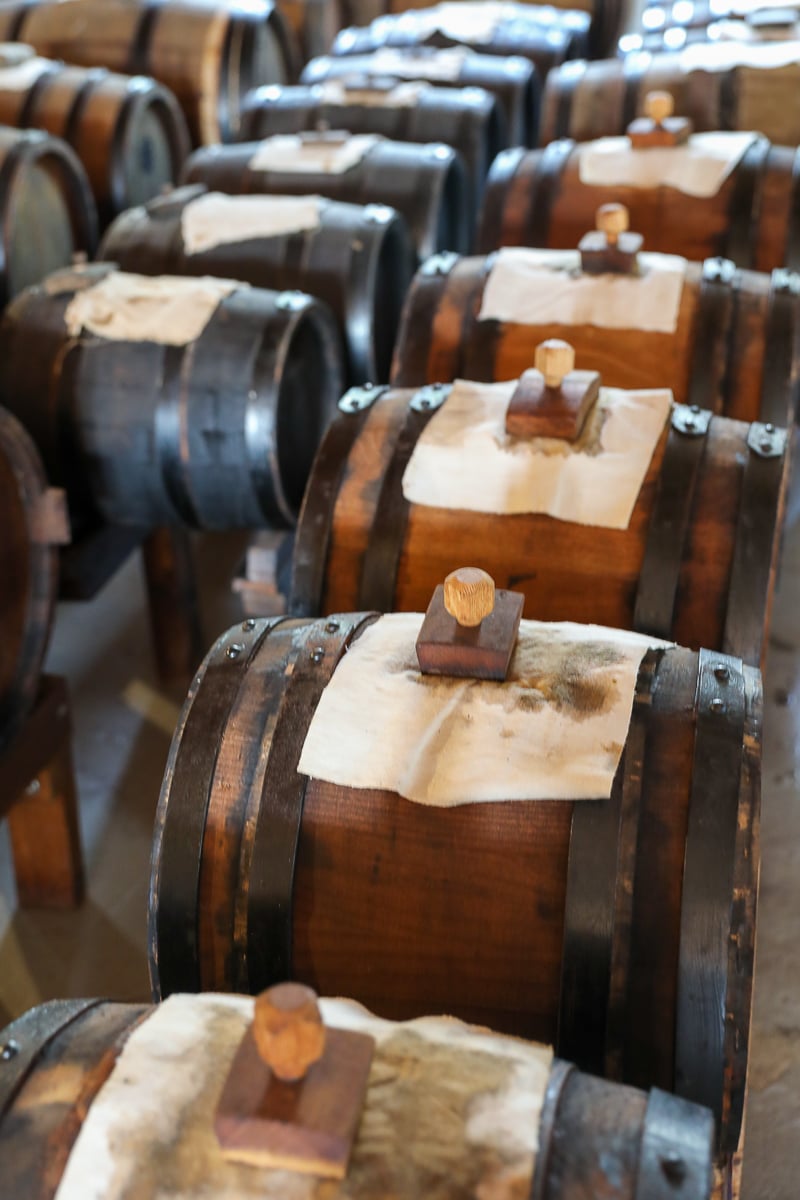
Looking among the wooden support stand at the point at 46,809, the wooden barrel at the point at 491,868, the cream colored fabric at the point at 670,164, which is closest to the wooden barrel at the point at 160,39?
the cream colored fabric at the point at 670,164

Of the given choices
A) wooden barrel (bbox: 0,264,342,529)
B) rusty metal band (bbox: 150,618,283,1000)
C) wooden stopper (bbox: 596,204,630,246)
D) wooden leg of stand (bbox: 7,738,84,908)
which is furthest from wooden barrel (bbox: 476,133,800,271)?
→ rusty metal band (bbox: 150,618,283,1000)

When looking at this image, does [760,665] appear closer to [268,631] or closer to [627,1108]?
[268,631]

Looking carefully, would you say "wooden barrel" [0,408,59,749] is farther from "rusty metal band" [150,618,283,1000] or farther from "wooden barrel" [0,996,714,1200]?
"wooden barrel" [0,996,714,1200]

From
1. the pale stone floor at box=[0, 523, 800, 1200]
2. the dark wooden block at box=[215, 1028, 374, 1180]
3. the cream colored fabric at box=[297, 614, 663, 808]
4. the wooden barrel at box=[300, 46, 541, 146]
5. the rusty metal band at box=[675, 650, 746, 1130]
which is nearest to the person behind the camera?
the dark wooden block at box=[215, 1028, 374, 1180]

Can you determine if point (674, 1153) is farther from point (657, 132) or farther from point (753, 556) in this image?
point (657, 132)

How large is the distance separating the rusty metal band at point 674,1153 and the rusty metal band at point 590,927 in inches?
10.5

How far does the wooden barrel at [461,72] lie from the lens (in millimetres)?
5488

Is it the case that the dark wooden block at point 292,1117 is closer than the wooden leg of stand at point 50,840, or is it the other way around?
the dark wooden block at point 292,1117

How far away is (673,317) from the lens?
9.32ft

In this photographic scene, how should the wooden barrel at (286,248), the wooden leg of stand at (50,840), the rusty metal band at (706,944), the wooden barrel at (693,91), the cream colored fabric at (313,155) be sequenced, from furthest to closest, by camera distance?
1. the wooden barrel at (693,91)
2. the cream colored fabric at (313,155)
3. the wooden barrel at (286,248)
4. the wooden leg of stand at (50,840)
5. the rusty metal band at (706,944)

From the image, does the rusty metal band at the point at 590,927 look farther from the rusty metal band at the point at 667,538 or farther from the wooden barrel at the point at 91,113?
the wooden barrel at the point at 91,113

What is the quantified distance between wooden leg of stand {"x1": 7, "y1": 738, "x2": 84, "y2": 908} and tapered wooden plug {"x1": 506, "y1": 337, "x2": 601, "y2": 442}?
159 centimetres

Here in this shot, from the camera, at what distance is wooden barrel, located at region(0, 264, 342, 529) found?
3115mm

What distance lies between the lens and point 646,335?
2.84 metres
